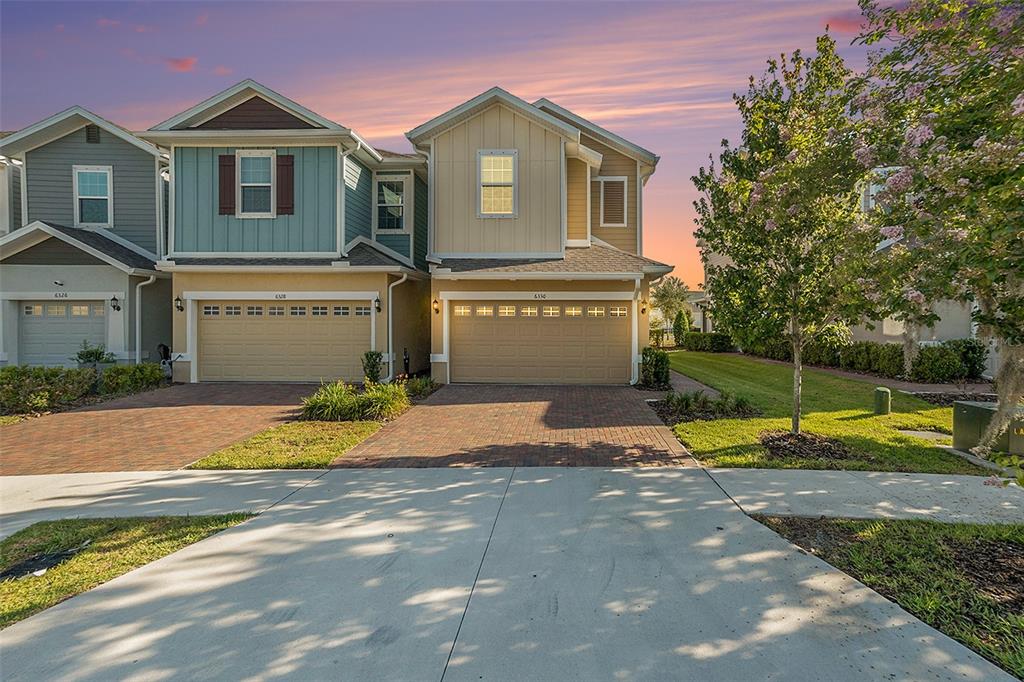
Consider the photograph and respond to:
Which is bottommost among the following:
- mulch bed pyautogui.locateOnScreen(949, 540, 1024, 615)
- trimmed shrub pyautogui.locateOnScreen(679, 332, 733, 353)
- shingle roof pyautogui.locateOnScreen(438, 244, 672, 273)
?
mulch bed pyautogui.locateOnScreen(949, 540, 1024, 615)

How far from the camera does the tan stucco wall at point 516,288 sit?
1512cm

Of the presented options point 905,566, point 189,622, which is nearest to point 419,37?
point 189,622

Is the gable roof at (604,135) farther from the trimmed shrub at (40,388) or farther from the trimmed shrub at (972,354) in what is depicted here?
the trimmed shrub at (40,388)

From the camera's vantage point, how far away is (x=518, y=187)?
50.9ft

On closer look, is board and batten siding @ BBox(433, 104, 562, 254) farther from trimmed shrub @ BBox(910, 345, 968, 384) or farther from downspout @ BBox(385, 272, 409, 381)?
trimmed shrub @ BBox(910, 345, 968, 384)

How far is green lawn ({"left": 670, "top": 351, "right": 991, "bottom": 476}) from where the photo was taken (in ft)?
25.1

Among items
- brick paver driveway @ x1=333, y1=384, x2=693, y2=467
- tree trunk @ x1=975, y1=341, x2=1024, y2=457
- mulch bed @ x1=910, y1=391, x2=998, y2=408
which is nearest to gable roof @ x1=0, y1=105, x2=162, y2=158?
brick paver driveway @ x1=333, y1=384, x2=693, y2=467

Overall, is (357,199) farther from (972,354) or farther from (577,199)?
(972,354)

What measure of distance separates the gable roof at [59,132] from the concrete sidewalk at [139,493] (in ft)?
44.5

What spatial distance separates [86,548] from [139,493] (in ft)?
5.59

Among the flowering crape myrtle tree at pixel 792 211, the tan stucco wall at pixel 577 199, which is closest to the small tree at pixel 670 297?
the tan stucco wall at pixel 577 199

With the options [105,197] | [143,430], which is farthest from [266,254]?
[143,430]

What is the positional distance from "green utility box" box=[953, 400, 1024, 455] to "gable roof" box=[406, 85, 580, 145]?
11.2 m

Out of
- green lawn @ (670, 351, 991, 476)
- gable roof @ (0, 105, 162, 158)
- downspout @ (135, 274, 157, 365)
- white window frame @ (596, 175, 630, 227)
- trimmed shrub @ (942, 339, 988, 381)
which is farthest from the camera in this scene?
white window frame @ (596, 175, 630, 227)
